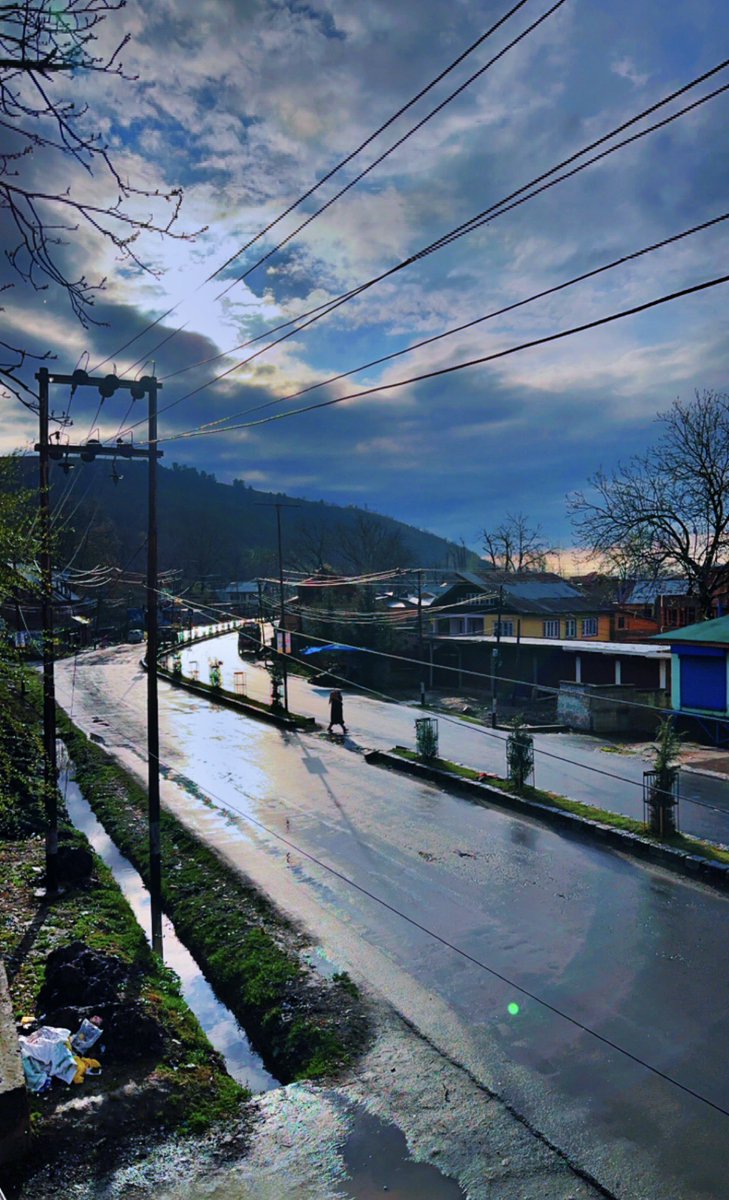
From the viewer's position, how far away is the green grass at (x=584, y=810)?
42.8ft

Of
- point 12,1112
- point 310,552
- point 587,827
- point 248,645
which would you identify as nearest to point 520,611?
point 248,645

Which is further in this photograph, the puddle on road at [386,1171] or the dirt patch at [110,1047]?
the dirt patch at [110,1047]

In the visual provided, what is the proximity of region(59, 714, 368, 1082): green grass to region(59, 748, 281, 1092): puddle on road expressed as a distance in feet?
0.38

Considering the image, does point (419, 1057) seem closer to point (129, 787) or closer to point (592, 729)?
point (129, 787)

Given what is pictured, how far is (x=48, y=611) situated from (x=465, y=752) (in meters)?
15.0

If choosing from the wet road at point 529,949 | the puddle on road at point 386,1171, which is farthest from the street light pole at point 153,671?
the puddle on road at point 386,1171

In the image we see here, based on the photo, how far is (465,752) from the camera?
23.3 metres

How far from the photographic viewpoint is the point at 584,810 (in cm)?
1566

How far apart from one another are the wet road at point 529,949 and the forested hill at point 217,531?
46576 mm

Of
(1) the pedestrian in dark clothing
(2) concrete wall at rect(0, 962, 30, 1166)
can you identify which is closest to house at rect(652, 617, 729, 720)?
(1) the pedestrian in dark clothing

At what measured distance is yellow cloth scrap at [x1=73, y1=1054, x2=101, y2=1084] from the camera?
7.27 metres

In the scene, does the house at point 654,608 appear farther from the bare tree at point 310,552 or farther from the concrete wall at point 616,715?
the bare tree at point 310,552

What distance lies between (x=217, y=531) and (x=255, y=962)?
130630mm

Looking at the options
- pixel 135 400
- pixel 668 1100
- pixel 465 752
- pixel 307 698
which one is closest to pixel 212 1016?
pixel 668 1100
